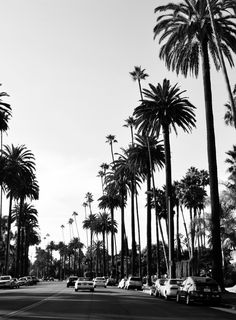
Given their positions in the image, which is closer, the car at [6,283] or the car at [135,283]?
the car at [135,283]

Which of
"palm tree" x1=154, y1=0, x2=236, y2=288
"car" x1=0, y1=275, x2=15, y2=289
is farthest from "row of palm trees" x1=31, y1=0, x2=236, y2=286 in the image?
"car" x1=0, y1=275, x2=15, y2=289

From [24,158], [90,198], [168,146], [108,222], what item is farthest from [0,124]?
[90,198]

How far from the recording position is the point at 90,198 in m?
158

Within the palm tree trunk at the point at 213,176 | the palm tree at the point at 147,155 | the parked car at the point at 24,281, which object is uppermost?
the palm tree at the point at 147,155

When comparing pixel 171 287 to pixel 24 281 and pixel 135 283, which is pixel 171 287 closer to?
pixel 135 283

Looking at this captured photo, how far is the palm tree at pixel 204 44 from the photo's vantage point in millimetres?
31891

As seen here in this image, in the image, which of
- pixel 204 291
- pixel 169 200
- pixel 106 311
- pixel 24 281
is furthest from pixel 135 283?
pixel 106 311

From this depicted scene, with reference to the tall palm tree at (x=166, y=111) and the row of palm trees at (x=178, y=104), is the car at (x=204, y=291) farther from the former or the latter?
the tall palm tree at (x=166, y=111)

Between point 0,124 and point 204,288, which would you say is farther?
point 0,124

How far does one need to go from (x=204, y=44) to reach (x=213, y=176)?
956 centimetres

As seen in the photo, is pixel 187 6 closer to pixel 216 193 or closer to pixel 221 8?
pixel 221 8

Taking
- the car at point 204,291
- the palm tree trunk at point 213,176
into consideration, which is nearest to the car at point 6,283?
the palm tree trunk at point 213,176

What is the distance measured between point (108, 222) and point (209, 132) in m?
87.5

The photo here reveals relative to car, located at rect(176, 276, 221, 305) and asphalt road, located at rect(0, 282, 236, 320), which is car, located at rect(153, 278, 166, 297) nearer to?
asphalt road, located at rect(0, 282, 236, 320)
